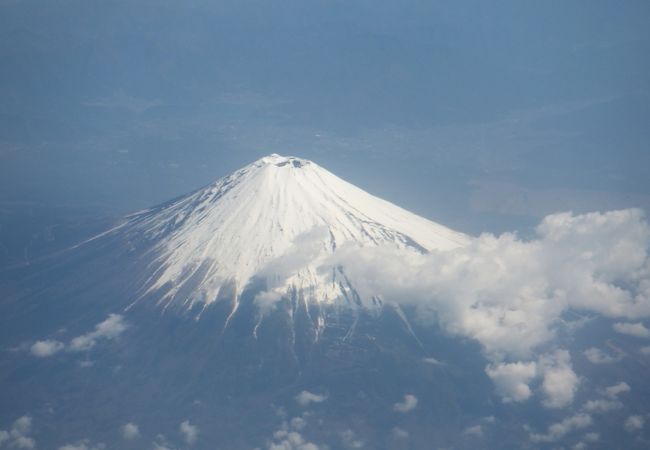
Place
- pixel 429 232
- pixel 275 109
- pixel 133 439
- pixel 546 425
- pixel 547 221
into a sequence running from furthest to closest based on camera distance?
pixel 275 109, pixel 547 221, pixel 429 232, pixel 546 425, pixel 133 439

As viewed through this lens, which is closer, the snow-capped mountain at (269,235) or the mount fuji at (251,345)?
the mount fuji at (251,345)

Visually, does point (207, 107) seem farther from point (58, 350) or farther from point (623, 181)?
point (58, 350)

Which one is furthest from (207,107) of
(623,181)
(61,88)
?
(623,181)

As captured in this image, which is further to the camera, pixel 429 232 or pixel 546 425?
pixel 429 232

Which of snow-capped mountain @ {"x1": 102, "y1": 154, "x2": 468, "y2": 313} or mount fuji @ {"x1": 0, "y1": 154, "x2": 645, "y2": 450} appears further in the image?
snow-capped mountain @ {"x1": 102, "y1": 154, "x2": 468, "y2": 313}

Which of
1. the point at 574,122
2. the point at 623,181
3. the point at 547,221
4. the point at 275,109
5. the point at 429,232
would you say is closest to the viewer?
the point at 429,232

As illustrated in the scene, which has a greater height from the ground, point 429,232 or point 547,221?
point 547,221

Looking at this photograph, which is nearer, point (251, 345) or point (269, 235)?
point (251, 345)

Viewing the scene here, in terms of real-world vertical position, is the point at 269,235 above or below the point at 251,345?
above
